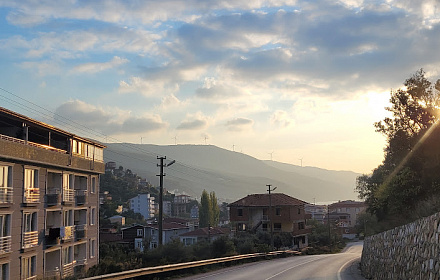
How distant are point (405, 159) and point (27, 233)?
1110 inches

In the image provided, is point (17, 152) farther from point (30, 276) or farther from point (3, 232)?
point (30, 276)

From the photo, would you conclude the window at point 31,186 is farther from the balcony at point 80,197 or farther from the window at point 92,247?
the window at point 92,247

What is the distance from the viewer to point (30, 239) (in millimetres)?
32250

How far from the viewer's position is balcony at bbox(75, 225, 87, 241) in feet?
138

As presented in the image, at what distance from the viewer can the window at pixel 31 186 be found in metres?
32.0

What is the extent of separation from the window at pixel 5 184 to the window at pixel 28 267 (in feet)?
16.3

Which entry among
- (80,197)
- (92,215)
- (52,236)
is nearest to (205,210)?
(92,215)

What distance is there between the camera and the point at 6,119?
33938 mm

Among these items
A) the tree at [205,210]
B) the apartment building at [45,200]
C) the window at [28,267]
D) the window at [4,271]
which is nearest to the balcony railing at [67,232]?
the apartment building at [45,200]

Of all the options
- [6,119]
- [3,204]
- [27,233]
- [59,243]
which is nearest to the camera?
[3,204]

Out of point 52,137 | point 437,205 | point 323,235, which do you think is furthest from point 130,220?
point 437,205

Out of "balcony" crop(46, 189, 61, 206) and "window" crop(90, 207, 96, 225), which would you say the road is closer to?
"balcony" crop(46, 189, 61, 206)

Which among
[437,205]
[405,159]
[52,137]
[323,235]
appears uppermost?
[52,137]

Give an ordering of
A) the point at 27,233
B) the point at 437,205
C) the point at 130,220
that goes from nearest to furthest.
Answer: the point at 437,205 < the point at 27,233 < the point at 130,220
